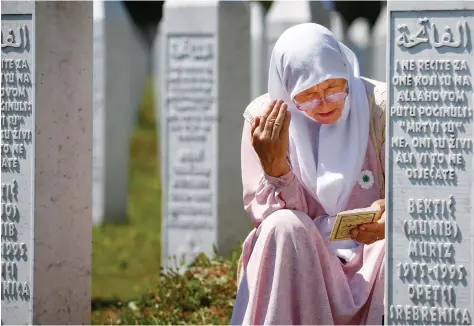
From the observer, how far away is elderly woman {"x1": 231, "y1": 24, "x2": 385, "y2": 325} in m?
5.22

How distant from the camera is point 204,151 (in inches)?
337

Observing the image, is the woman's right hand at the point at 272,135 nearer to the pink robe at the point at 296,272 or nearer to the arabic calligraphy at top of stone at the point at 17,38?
the pink robe at the point at 296,272

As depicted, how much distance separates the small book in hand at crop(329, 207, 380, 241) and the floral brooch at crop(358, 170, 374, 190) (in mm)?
280

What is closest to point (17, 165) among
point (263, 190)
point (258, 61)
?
point (263, 190)

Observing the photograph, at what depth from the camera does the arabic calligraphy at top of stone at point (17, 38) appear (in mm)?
5781

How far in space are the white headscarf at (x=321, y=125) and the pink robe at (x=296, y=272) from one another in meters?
0.09

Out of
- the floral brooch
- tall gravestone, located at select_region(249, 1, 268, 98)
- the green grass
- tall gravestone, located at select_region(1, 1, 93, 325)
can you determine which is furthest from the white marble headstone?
the floral brooch

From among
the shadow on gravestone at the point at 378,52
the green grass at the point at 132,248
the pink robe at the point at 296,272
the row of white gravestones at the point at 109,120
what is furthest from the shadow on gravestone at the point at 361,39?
the pink robe at the point at 296,272

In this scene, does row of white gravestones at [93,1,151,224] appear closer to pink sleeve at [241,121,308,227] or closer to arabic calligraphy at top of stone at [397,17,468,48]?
pink sleeve at [241,121,308,227]

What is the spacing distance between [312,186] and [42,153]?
1.30 metres

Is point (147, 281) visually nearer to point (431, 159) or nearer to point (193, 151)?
point (193, 151)

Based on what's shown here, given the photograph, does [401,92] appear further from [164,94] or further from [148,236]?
[148,236]

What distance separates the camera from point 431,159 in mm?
4883

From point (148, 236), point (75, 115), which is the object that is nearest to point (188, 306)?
point (75, 115)
